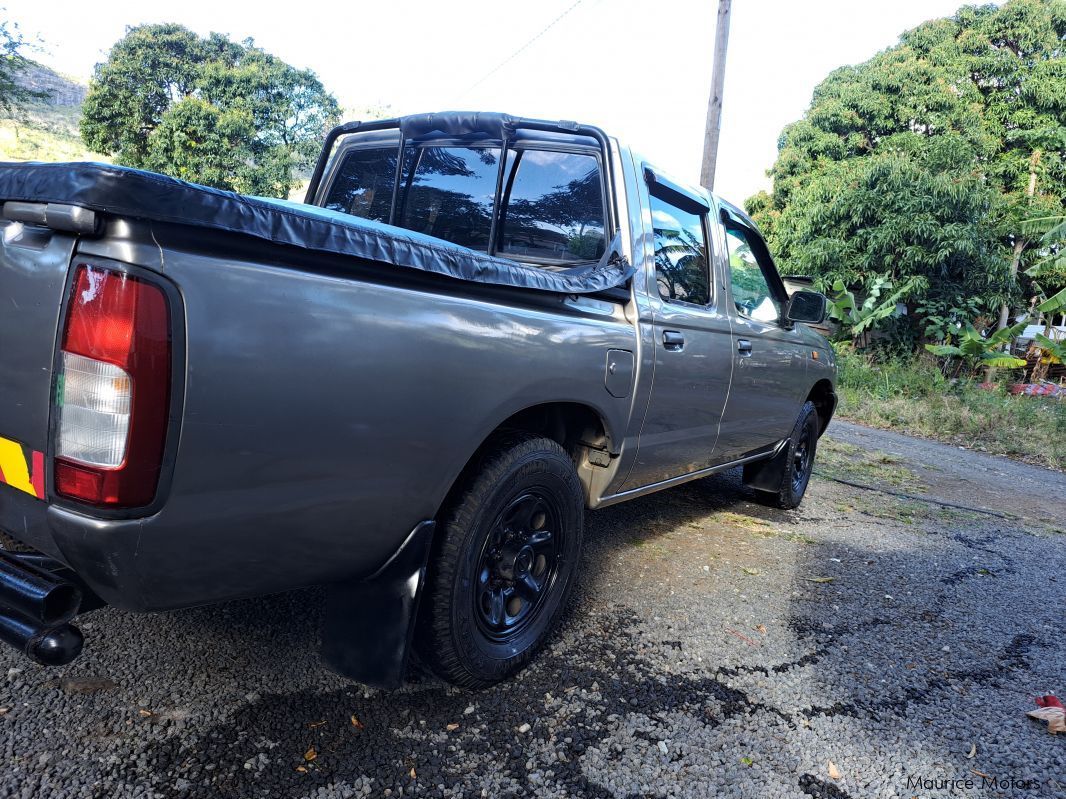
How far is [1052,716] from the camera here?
2615mm

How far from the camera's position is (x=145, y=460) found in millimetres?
1473

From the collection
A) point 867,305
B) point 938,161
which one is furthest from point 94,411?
point 938,161

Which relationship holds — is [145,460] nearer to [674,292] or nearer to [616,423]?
[616,423]

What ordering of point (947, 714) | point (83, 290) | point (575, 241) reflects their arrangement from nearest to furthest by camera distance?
Result: point (83, 290) < point (947, 714) < point (575, 241)

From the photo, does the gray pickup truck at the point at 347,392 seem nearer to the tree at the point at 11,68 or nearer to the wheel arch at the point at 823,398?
the wheel arch at the point at 823,398

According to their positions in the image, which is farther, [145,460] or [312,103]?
[312,103]

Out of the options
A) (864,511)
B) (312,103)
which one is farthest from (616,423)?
(312,103)

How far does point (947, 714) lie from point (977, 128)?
21.9 metres

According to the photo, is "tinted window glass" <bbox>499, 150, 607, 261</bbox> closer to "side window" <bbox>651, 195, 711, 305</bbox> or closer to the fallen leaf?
"side window" <bbox>651, 195, 711, 305</bbox>

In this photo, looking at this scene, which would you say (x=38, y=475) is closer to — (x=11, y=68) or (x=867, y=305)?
(x=867, y=305)

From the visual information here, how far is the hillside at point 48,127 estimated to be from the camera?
37812 mm

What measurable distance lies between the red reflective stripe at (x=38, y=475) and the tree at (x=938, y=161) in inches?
710

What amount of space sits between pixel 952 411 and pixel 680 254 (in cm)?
1000

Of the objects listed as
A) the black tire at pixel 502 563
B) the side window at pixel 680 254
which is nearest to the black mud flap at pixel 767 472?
the side window at pixel 680 254
